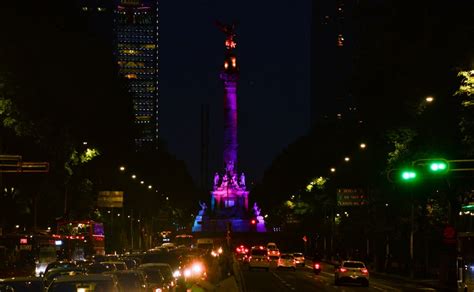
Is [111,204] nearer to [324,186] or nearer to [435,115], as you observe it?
[324,186]

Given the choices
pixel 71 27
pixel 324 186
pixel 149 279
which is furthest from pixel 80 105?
pixel 324 186

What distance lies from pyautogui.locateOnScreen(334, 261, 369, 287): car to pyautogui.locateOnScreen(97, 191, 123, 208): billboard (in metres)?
33.8

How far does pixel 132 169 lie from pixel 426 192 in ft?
223

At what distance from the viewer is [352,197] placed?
80.4 metres

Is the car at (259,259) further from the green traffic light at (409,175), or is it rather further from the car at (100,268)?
the car at (100,268)

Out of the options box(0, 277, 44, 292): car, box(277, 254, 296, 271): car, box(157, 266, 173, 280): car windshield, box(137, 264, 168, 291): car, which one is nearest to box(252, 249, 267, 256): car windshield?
box(277, 254, 296, 271): car

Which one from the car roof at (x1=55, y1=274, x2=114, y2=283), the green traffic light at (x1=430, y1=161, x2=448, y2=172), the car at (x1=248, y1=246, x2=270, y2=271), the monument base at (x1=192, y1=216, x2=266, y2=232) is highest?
the green traffic light at (x1=430, y1=161, x2=448, y2=172)

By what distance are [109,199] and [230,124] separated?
79768 mm

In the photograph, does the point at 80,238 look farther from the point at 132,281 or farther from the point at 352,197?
the point at 132,281

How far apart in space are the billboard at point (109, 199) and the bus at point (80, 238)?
841 cm

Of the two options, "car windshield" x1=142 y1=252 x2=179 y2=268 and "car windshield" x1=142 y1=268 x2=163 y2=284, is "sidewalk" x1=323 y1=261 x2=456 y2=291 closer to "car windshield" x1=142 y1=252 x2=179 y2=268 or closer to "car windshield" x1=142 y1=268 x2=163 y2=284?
"car windshield" x1=142 y1=252 x2=179 y2=268

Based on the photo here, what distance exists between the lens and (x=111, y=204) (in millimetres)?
83188

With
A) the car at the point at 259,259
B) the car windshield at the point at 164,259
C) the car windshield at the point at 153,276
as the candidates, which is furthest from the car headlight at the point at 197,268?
the car at the point at 259,259

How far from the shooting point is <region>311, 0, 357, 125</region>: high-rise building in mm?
145500
